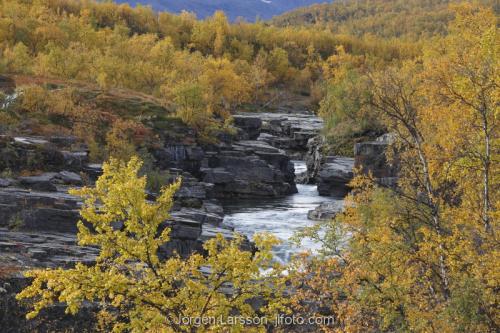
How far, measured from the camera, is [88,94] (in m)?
59.2

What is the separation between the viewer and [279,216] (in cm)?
4819

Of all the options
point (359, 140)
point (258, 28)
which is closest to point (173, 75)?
point (359, 140)

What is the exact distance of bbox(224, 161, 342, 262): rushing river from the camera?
3831 cm

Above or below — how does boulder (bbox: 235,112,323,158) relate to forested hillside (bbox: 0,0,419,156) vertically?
below

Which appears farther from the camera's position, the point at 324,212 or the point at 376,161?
the point at 376,161

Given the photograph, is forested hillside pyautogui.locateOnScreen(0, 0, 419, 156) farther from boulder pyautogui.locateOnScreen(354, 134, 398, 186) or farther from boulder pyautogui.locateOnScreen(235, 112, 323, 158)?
boulder pyautogui.locateOnScreen(354, 134, 398, 186)

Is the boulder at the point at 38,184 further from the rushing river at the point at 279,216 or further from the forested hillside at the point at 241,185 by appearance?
the rushing river at the point at 279,216

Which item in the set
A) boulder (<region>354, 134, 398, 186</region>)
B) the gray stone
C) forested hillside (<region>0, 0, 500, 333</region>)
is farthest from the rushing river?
the gray stone

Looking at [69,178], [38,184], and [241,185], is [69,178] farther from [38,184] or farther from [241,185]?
[241,185]

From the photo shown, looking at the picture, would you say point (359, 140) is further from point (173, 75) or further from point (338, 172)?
point (173, 75)

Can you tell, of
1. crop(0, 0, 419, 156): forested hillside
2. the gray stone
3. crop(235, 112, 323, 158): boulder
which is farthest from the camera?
crop(235, 112, 323, 158): boulder

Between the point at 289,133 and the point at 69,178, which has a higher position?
the point at 289,133

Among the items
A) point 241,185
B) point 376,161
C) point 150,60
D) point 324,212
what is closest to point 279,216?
point 324,212

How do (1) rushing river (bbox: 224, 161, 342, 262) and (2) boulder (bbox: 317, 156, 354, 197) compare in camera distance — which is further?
(2) boulder (bbox: 317, 156, 354, 197)
